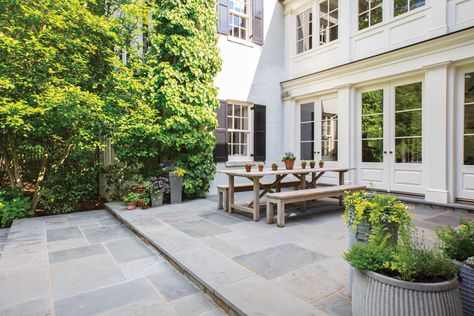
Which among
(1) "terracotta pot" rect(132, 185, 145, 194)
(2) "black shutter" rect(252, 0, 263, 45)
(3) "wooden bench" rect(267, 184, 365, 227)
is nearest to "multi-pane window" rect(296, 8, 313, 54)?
(2) "black shutter" rect(252, 0, 263, 45)

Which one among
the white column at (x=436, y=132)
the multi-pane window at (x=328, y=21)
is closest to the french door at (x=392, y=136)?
the white column at (x=436, y=132)

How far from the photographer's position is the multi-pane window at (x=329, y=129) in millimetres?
7121

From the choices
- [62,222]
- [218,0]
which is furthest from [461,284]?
[218,0]

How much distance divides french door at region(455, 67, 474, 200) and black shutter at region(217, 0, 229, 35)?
5265mm

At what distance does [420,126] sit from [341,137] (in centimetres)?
173

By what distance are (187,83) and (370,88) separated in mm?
4376

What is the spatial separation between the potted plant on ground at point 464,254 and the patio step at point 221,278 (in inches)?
35.2

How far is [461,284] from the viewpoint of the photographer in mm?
1646

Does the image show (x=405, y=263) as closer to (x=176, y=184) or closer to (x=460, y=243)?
(x=460, y=243)

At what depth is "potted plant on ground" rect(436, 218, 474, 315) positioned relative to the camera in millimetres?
1604

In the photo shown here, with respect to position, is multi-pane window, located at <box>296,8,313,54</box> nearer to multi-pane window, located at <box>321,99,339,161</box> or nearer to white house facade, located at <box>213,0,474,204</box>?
white house facade, located at <box>213,0,474,204</box>

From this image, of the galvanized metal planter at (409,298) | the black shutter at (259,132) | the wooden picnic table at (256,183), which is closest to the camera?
the galvanized metal planter at (409,298)

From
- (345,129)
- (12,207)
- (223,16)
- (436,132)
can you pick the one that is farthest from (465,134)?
(12,207)

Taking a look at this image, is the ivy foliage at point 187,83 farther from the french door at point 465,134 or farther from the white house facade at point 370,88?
the french door at point 465,134
